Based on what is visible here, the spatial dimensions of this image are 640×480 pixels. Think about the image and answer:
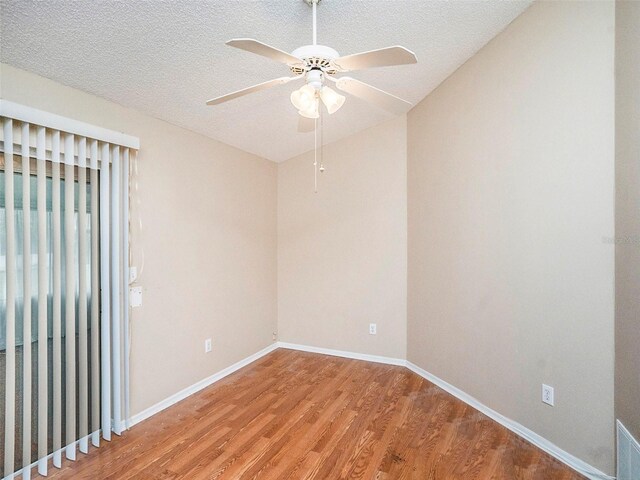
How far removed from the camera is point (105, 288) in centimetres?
223

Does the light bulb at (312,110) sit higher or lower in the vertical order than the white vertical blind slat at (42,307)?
higher

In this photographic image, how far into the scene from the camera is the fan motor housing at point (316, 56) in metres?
1.40

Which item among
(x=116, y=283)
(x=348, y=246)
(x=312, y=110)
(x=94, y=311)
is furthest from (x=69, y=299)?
(x=348, y=246)

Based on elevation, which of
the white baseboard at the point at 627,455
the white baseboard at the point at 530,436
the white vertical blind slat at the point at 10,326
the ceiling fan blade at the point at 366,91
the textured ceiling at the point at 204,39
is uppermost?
the textured ceiling at the point at 204,39

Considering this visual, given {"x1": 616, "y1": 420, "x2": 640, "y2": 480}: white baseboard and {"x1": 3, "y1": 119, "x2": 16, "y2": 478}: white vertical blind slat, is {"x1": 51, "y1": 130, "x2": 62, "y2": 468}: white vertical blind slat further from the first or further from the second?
{"x1": 616, "y1": 420, "x2": 640, "y2": 480}: white baseboard

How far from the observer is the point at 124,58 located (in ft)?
6.09

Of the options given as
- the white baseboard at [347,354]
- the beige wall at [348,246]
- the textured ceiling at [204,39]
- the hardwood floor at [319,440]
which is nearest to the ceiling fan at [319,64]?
the textured ceiling at [204,39]

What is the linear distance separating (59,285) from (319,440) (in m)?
1.88

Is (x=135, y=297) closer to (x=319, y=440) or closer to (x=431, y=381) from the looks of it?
(x=319, y=440)

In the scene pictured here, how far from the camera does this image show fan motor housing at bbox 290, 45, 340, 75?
1.40 metres

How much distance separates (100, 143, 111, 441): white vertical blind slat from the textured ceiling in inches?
21.0

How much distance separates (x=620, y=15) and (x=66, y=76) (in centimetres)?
294

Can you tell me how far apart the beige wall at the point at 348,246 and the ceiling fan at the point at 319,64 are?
1837 mm

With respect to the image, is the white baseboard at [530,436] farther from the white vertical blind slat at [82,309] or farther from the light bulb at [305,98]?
the white vertical blind slat at [82,309]
